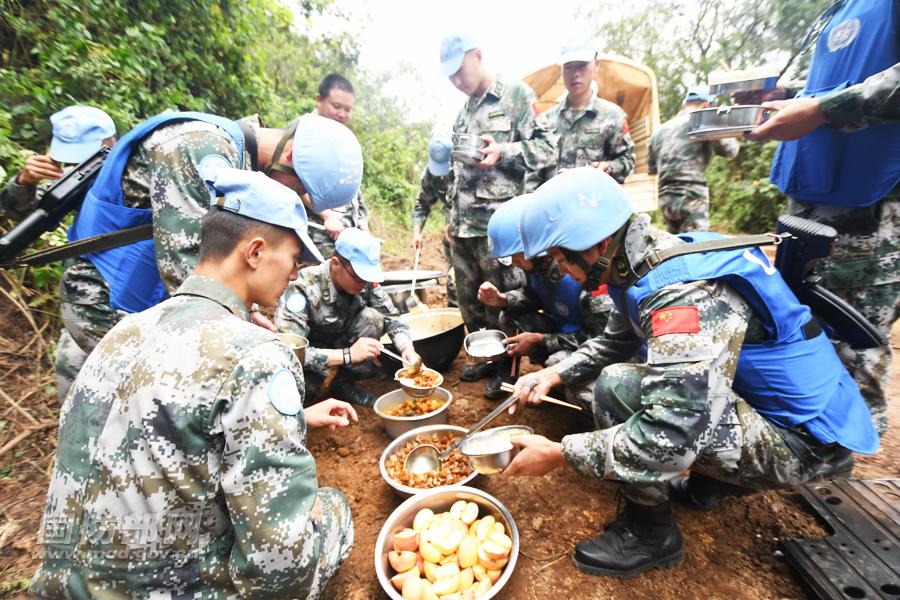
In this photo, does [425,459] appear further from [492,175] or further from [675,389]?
[492,175]

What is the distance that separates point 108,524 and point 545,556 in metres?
1.99

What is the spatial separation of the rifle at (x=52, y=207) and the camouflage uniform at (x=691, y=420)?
306 centimetres

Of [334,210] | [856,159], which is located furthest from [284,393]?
[334,210]

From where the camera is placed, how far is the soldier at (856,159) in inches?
80.2

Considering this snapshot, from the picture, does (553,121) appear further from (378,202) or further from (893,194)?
(378,202)

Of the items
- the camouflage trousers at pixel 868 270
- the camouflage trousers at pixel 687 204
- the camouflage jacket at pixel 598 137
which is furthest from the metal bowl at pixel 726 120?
the camouflage trousers at pixel 687 204

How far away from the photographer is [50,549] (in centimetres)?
135

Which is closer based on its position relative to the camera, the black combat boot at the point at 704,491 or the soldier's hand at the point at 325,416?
the soldier's hand at the point at 325,416

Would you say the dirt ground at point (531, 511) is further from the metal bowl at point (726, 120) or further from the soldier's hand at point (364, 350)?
the metal bowl at point (726, 120)

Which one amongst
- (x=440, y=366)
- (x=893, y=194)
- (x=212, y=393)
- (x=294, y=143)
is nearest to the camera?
(x=212, y=393)

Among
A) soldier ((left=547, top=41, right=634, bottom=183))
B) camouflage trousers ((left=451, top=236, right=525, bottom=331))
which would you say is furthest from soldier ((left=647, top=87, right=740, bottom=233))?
camouflage trousers ((left=451, top=236, right=525, bottom=331))

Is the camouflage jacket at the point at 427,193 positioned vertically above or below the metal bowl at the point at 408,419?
above

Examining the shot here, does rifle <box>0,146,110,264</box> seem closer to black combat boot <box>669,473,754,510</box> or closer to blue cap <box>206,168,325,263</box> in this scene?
blue cap <box>206,168,325,263</box>

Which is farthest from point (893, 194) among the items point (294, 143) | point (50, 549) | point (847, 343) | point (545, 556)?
point (50, 549)
